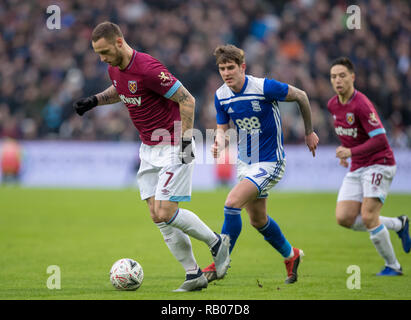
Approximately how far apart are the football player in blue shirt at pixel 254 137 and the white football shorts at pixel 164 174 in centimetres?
57

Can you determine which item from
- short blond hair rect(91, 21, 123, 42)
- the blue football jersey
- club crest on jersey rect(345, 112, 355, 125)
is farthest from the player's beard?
club crest on jersey rect(345, 112, 355, 125)

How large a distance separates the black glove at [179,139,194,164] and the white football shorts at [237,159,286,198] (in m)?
0.86

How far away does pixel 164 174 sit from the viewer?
20.5ft

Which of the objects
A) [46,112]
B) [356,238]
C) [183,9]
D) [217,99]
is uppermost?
[183,9]

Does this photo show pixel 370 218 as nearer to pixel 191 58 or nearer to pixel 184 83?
pixel 184 83

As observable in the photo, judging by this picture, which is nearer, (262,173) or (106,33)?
(106,33)

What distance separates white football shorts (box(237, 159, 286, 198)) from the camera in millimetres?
6823

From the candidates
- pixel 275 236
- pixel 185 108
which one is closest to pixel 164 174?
pixel 185 108

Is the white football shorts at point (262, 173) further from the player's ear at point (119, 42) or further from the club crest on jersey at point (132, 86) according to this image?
the player's ear at point (119, 42)

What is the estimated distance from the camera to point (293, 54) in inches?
→ 864

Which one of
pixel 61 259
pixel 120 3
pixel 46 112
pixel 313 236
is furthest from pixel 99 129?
pixel 61 259

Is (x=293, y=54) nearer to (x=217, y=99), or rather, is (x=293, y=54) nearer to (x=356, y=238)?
(x=356, y=238)

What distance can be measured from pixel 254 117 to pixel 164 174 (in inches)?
51.5

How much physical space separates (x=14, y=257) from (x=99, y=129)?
12.5 metres
